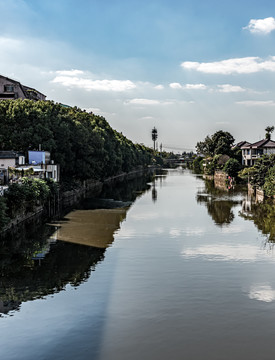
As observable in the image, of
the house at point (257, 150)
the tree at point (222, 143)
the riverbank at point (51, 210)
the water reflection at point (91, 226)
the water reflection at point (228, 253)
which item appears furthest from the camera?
the tree at point (222, 143)

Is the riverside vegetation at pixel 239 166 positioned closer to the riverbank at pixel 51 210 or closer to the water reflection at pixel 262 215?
the water reflection at pixel 262 215

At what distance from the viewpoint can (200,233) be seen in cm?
3809

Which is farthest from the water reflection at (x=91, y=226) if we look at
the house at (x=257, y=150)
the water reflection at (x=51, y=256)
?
the house at (x=257, y=150)

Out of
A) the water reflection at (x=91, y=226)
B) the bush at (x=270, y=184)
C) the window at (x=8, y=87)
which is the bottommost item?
the water reflection at (x=91, y=226)

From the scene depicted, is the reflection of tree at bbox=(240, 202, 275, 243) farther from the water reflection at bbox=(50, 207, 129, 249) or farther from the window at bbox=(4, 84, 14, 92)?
the window at bbox=(4, 84, 14, 92)

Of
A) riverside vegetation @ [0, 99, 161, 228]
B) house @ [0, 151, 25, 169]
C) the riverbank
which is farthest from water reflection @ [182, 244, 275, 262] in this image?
house @ [0, 151, 25, 169]

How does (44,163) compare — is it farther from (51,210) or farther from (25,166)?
(51,210)

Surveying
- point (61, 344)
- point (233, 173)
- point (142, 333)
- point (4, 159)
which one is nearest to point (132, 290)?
point (142, 333)

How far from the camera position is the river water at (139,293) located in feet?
53.3

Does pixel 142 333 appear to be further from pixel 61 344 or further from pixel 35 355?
pixel 35 355

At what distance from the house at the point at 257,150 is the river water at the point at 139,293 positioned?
239 feet

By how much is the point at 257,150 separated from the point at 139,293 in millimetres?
97861

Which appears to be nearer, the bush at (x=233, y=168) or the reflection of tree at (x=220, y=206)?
the reflection of tree at (x=220, y=206)

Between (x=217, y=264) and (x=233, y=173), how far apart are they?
2905 inches
